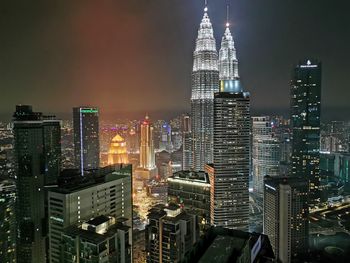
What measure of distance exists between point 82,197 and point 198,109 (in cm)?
894

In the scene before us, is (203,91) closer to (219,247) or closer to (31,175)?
(31,175)

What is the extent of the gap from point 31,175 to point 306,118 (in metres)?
11.7

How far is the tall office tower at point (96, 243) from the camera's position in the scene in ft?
14.0

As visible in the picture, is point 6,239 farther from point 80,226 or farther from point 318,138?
point 318,138

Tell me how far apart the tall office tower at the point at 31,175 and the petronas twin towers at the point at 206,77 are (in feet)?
22.2

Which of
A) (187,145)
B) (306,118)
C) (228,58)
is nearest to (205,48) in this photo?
(228,58)

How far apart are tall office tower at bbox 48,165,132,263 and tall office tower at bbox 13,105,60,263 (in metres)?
2.37

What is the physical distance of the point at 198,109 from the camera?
1363cm

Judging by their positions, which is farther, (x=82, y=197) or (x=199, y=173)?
(x=199, y=173)

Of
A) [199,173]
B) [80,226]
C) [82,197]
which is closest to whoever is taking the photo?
[80,226]

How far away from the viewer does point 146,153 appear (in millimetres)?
17094

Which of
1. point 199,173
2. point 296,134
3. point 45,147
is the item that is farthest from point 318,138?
point 45,147

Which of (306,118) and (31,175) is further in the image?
(306,118)

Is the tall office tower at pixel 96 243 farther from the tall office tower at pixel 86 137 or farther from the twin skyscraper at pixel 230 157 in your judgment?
the tall office tower at pixel 86 137
